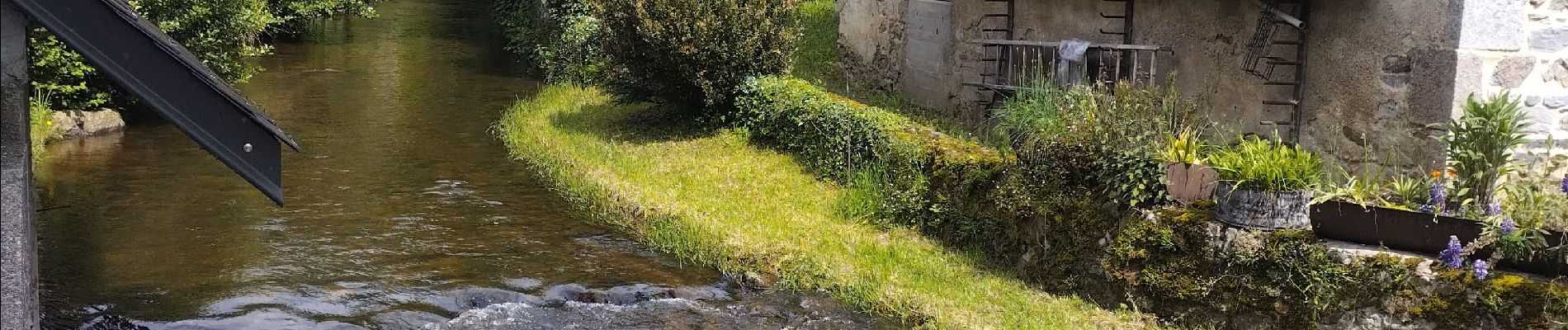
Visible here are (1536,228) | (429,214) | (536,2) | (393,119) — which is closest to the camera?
(1536,228)

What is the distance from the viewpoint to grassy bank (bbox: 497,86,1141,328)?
7590 mm

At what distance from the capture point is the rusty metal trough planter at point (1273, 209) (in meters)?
6.46

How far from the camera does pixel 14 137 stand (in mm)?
4234

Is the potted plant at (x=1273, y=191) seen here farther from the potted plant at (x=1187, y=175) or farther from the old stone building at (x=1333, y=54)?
the old stone building at (x=1333, y=54)

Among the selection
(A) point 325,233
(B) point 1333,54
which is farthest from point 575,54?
(B) point 1333,54

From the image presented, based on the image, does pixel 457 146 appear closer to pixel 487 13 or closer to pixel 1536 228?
pixel 1536 228

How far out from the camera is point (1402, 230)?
241 inches

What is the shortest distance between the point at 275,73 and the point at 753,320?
1412cm

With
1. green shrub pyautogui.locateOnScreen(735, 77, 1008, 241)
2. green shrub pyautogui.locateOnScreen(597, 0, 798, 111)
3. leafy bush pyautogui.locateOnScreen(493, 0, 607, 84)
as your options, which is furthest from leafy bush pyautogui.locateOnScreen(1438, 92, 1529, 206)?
leafy bush pyautogui.locateOnScreen(493, 0, 607, 84)

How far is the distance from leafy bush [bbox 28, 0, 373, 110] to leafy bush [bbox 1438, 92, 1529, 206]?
1113 centimetres

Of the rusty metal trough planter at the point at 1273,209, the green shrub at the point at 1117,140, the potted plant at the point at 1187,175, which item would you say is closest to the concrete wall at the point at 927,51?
the green shrub at the point at 1117,140

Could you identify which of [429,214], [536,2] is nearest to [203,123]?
[429,214]

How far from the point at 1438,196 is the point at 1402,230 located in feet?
0.79

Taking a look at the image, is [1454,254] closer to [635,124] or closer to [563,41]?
[635,124]
